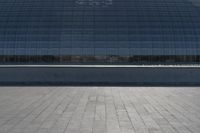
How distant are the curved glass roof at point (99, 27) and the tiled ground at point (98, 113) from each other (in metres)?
31.1

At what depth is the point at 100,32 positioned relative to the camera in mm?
58781

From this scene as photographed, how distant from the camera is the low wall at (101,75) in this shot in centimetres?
3712

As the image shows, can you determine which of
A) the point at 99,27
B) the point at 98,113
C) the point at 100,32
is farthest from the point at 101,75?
the point at 99,27

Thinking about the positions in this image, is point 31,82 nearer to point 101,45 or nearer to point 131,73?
point 131,73

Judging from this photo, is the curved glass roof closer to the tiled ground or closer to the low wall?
the low wall

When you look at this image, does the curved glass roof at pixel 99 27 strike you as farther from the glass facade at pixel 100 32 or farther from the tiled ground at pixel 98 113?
the tiled ground at pixel 98 113

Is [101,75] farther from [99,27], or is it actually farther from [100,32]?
[99,27]

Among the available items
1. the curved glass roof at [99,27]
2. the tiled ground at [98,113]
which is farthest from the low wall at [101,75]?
the curved glass roof at [99,27]

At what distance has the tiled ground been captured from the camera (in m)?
15.2

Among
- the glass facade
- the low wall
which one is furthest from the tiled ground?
the glass facade

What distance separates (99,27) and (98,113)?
136 feet

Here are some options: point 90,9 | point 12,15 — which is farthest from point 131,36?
point 12,15

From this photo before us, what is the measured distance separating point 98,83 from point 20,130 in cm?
2236

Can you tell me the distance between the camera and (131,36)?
5828cm
